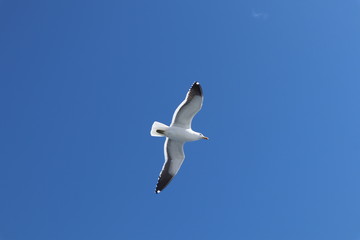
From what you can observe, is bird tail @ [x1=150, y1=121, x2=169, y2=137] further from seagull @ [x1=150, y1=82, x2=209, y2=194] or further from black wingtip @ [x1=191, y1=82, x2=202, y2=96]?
black wingtip @ [x1=191, y1=82, x2=202, y2=96]

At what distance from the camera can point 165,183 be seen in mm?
20500

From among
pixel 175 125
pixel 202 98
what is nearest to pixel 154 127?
pixel 175 125

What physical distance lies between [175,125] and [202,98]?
180 centimetres

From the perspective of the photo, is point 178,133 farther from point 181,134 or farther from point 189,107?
point 189,107

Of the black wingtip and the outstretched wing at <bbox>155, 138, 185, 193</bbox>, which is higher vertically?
the black wingtip

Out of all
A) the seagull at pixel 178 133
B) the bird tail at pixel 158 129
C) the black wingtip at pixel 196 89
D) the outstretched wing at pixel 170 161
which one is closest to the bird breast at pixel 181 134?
the seagull at pixel 178 133

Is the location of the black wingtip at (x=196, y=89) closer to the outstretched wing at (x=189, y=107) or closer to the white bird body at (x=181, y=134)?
the outstretched wing at (x=189, y=107)

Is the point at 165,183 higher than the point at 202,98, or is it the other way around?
the point at 202,98

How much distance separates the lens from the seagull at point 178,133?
19125 mm

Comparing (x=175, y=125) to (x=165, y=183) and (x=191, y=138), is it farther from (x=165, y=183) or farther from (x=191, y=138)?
(x=165, y=183)

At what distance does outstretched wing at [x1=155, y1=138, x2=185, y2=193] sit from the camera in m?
20.5

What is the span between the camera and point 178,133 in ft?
65.0

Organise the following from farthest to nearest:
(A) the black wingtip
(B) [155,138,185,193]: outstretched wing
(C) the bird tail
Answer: (B) [155,138,185,193]: outstretched wing, (C) the bird tail, (A) the black wingtip

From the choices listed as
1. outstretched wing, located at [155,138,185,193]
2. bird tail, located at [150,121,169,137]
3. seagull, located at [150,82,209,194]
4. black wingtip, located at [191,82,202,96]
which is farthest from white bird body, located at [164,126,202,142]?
black wingtip, located at [191,82,202,96]
